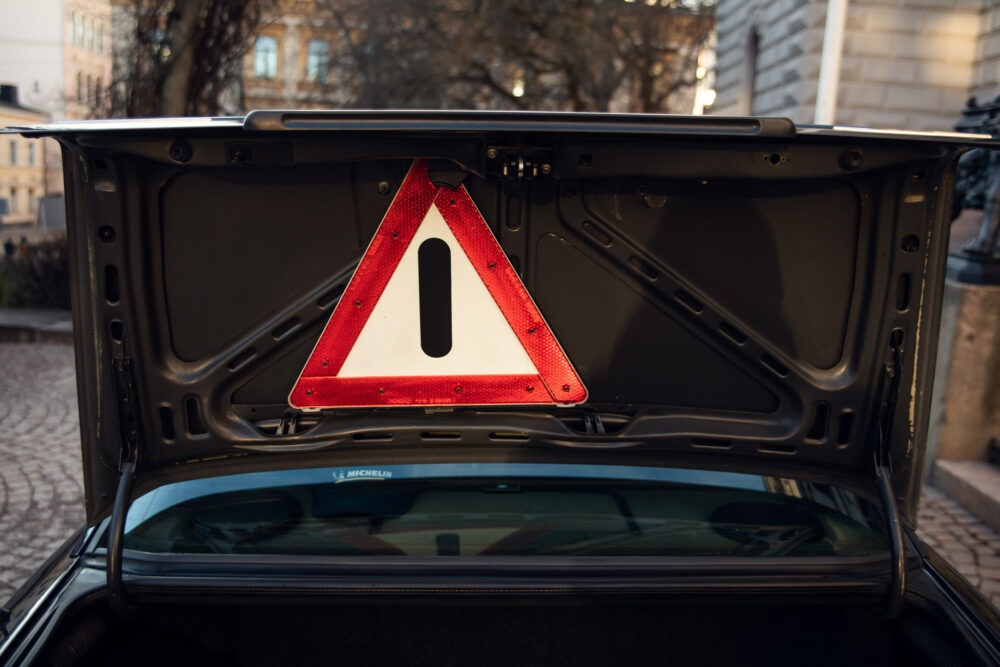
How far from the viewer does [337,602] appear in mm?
1764


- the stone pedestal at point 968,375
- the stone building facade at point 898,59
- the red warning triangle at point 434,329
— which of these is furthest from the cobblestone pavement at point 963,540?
the stone building facade at point 898,59

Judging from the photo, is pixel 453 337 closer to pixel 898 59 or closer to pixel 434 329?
pixel 434 329

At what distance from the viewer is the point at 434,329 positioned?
200cm

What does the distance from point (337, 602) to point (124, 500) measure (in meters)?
0.53

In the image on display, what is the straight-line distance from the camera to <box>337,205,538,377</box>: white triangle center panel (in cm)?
196

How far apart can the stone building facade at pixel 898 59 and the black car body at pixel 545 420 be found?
1335 centimetres

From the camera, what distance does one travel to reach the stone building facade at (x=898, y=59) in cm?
1355

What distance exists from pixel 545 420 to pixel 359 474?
1.57 feet

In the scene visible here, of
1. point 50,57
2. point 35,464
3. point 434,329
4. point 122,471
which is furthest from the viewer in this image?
point 50,57

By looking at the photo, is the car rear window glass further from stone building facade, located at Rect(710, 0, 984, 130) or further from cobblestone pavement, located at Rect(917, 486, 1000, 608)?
stone building facade, located at Rect(710, 0, 984, 130)

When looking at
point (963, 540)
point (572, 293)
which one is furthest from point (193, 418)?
point (963, 540)

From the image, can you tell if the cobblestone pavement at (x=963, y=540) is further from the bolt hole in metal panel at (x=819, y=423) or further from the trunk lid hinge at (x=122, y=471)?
the trunk lid hinge at (x=122, y=471)

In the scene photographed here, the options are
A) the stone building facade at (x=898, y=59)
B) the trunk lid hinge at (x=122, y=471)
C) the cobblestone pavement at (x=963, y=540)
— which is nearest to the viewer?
the trunk lid hinge at (x=122, y=471)

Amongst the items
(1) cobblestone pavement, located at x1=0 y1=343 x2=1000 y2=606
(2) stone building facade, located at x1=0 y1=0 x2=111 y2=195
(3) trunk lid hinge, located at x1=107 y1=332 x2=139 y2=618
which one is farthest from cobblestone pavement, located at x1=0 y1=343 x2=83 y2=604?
(2) stone building facade, located at x1=0 y1=0 x2=111 y2=195
